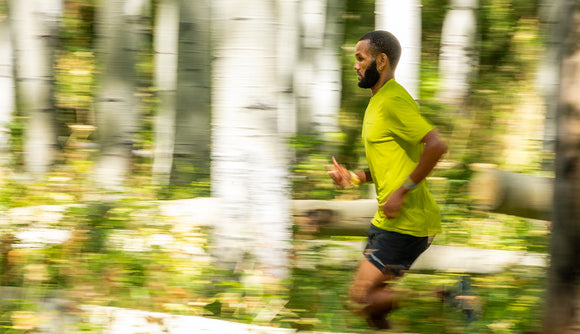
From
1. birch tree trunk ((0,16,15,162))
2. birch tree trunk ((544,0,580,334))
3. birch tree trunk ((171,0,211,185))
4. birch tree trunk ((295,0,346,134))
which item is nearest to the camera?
birch tree trunk ((544,0,580,334))

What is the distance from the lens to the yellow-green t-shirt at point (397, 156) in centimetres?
396

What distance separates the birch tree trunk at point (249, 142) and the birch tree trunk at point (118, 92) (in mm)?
1397

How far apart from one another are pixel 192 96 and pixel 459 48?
12.8 ft

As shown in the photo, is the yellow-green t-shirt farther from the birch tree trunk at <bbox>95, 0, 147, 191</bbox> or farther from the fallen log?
the birch tree trunk at <bbox>95, 0, 147, 191</bbox>

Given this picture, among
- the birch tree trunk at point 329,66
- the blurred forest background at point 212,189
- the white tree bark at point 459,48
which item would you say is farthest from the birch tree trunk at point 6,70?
the white tree bark at point 459,48

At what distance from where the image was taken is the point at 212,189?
14.9 ft

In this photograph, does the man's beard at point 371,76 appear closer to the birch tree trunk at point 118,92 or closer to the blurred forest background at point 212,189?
the blurred forest background at point 212,189

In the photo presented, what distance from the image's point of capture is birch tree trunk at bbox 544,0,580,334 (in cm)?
306

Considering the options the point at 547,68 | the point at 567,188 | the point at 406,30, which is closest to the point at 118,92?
the point at 406,30

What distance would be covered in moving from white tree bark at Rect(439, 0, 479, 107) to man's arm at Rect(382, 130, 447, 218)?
4.28 m

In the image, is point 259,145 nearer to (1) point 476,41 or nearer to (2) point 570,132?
(2) point 570,132

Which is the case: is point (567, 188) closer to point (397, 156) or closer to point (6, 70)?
point (397, 156)

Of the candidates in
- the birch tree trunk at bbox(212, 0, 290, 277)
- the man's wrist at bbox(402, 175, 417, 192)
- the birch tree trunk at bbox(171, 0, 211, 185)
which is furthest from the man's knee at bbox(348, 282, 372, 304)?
the birch tree trunk at bbox(171, 0, 211, 185)

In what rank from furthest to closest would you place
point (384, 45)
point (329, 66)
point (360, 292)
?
point (329, 66) → point (384, 45) → point (360, 292)
